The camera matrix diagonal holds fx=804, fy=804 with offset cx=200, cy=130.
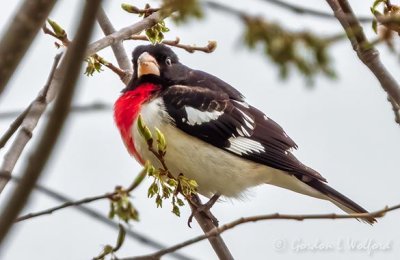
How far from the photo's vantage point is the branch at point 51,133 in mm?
1502

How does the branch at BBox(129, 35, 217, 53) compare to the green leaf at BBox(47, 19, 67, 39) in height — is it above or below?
above

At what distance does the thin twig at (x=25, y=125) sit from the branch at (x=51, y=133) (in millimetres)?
776

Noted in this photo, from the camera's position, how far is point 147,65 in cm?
459

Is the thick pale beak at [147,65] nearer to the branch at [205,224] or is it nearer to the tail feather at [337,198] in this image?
the branch at [205,224]

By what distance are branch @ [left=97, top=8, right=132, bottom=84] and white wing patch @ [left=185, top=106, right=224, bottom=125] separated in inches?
17.6

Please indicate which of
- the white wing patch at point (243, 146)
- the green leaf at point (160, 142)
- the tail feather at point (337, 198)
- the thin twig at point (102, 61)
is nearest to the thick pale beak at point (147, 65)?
the thin twig at point (102, 61)

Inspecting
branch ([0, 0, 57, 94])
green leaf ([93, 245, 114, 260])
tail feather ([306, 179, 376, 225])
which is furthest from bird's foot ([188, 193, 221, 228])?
branch ([0, 0, 57, 94])

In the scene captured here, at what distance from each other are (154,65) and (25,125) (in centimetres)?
228

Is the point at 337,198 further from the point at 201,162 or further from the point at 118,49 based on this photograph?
the point at 118,49

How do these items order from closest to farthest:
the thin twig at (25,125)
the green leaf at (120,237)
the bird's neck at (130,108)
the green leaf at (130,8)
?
1. the green leaf at (120,237)
2. the thin twig at (25,125)
3. the green leaf at (130,8)
4. the bird's neck at (130,108)

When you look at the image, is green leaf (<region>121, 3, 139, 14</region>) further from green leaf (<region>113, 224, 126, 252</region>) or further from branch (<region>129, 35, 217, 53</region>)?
green leaf (<region>113, 224, 126, 252</region>)

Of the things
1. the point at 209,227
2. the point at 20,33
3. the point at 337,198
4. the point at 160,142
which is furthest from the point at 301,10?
the point at 337,198

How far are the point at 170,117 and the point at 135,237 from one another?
235cm

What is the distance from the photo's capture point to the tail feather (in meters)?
4.67
